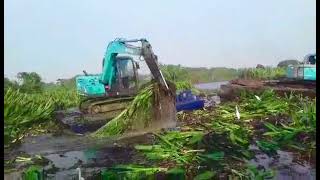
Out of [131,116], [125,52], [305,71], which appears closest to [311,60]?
[305,71]

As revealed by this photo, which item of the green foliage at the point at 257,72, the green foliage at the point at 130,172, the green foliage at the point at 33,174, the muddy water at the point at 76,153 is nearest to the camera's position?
the green foliage at the point at 130,172

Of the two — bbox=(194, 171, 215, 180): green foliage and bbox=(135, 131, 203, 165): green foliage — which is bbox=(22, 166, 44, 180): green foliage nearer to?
bbox=(135, 131, 203, 165): green foliage

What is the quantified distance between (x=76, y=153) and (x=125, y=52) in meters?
3.85

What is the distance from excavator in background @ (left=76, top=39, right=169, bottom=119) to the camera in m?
10.6

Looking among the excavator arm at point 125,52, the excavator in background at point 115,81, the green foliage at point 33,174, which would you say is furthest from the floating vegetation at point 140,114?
the green foliage at point 33,174

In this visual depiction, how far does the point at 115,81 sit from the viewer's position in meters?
11.6

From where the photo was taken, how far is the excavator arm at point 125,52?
33.2 ft

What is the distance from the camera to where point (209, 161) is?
21.1 feet

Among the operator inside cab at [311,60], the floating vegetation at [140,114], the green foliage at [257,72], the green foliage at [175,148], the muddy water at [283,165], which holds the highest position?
the operator inside cab at [311,60]

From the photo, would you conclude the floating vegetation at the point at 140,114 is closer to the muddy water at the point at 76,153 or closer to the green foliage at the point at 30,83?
the muddy water at the point at 76,153

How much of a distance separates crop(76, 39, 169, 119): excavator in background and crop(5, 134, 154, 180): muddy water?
1.38m

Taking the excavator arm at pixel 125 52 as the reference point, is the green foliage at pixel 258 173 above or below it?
below

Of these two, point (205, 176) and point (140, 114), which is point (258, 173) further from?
point (140, 114)

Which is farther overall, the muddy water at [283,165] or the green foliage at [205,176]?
the muddy water at [283,165]
